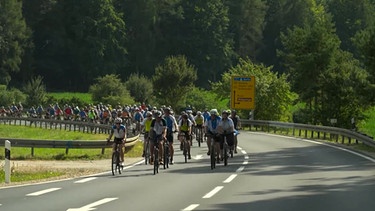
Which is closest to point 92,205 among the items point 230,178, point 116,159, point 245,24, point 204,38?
point 230,178

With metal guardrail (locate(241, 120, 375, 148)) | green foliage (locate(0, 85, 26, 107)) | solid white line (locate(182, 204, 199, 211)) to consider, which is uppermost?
green foliage (locate(0, 85, 26, 107))

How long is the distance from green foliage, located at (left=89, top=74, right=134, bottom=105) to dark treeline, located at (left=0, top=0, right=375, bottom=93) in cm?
2474

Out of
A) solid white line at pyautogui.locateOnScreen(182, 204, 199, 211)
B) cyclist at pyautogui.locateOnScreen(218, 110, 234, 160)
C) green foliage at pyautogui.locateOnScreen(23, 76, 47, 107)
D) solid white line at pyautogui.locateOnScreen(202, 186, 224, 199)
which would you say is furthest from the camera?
green foliage at pyautogui.locateOnScreen(23, 76, 47, 107)

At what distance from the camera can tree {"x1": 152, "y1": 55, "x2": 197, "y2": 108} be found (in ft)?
245

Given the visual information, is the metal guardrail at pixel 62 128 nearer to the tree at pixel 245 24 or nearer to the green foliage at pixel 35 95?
the green foliage at pixel 35 95

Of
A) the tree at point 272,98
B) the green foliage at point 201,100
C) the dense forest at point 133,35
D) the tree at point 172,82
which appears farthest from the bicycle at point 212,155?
the dense forest at point 133,35

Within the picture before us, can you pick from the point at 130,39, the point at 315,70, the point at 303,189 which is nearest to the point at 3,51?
the point at 130,39

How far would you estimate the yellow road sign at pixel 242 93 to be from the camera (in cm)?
5803

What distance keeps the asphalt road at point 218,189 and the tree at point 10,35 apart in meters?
79.5

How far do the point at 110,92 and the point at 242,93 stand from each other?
23.7 meters

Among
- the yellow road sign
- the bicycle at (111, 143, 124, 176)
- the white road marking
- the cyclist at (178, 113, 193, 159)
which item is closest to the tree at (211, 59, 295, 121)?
the yellow road sign

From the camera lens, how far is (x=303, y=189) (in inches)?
674

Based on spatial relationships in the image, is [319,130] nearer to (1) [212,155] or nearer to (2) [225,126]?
(2) [225,126]

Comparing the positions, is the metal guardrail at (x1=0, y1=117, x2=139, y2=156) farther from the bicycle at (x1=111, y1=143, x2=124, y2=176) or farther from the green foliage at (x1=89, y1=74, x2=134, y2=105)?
the green foliage at (x1=89, y1=74, x2=134, y2=105)
